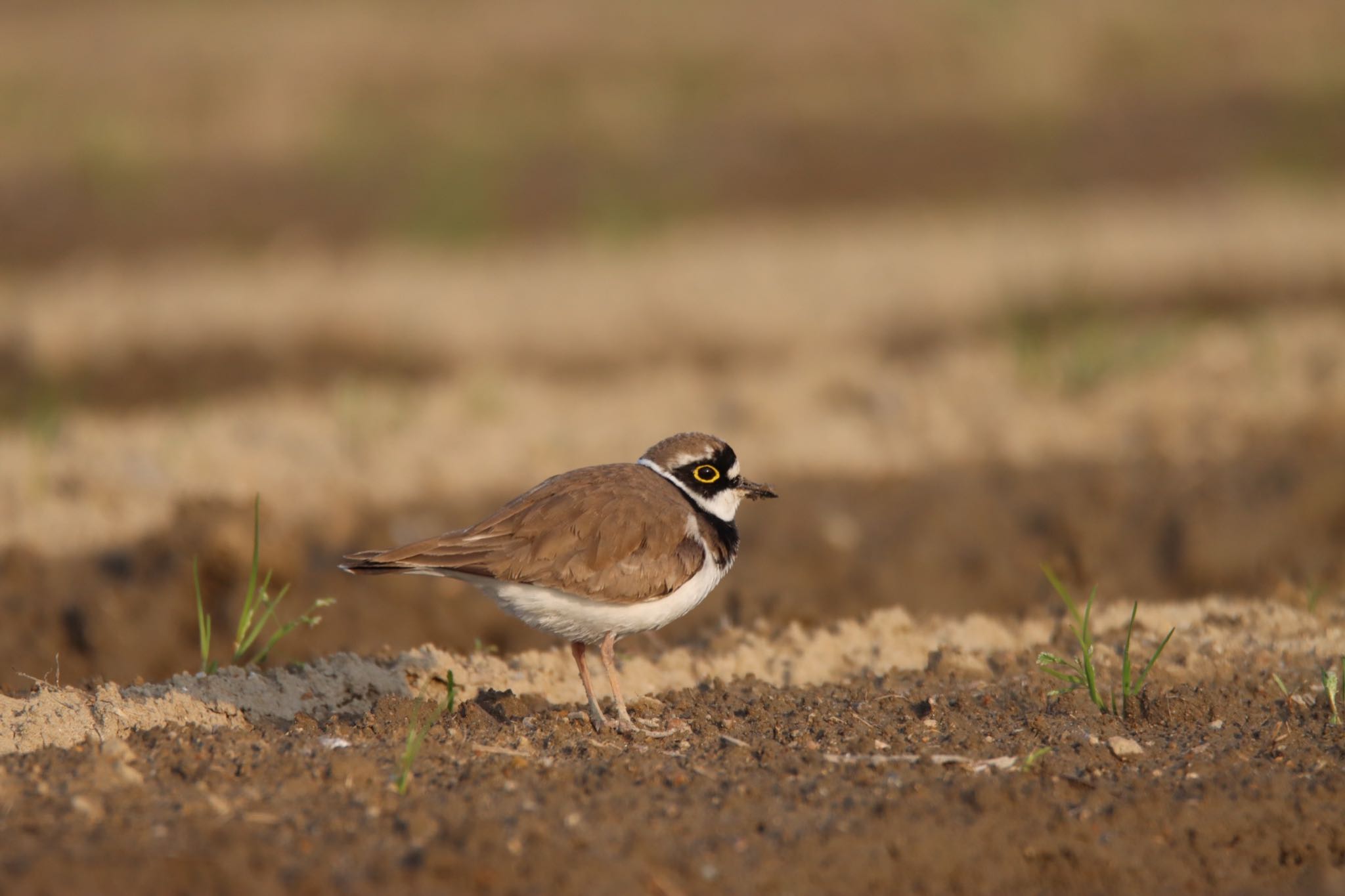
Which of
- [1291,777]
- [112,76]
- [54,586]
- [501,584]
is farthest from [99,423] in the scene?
[112,76]

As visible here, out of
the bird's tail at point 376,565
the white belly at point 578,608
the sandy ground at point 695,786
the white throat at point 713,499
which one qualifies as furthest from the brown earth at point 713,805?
the white throat at point 713,499

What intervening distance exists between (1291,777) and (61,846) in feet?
11.2

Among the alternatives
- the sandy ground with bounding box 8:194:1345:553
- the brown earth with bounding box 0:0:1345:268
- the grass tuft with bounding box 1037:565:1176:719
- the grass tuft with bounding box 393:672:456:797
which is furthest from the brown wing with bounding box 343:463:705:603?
the brown earth with bounding box 0:0:1345:268

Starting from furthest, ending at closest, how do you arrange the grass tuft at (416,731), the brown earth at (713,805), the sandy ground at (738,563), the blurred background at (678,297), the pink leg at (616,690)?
the blurred background at (678,297) < the pink leg at (616,690) < the grass tuft at (416,731) < the sandy ground at (738,563) < the brown earth at (713,805)

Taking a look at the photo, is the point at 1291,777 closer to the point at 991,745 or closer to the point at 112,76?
the point at 991,745

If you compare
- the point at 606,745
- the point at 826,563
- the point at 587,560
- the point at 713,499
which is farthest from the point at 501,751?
the point at 826,563

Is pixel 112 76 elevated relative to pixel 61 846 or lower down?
elevated

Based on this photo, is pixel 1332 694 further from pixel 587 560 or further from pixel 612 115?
pixel 612 115

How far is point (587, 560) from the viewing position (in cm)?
514

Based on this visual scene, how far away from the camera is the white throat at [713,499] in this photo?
575 cm

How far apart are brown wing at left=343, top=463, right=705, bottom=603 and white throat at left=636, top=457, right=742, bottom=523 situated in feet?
0.99

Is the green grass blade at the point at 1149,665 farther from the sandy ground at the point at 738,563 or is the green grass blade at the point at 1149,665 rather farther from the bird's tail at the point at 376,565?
the bird's tail at the point at 376,565

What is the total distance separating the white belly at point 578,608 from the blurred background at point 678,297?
170 cm

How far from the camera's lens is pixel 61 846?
12.3 ft
